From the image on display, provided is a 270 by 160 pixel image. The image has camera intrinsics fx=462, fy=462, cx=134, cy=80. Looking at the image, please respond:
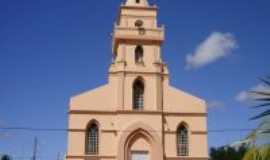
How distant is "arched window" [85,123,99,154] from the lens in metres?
32.6

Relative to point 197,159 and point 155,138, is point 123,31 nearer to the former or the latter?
point 155,138

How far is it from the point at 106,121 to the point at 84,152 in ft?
8.79

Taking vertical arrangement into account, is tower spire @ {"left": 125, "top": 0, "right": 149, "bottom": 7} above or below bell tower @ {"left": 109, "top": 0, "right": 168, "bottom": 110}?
above

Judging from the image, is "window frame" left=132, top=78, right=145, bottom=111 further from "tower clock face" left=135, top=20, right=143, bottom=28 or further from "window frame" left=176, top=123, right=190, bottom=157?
"tower clock face" left=135, top=20, right=143, bottom=28

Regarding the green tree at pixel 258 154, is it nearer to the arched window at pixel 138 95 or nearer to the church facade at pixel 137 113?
the church facade at pixel 137 113

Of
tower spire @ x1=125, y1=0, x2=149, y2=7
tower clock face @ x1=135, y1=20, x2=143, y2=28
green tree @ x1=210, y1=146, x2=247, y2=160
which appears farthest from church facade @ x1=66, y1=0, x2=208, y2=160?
green tree @ x1=210, y1=146, x2=247, y2=160

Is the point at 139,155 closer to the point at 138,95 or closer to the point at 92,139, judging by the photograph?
the point at 92,139

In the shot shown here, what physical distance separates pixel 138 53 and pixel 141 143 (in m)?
7.03

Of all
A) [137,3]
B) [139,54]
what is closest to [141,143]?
[139,54]

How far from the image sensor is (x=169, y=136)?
3316 centimetres

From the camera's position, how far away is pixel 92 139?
32938mm

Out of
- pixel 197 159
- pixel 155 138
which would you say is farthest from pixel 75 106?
pixel 197 159

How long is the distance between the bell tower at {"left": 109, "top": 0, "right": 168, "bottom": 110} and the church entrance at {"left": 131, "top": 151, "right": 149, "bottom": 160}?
10.5ft

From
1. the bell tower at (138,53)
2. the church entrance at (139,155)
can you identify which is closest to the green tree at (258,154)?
the church entrance at (139,155)
